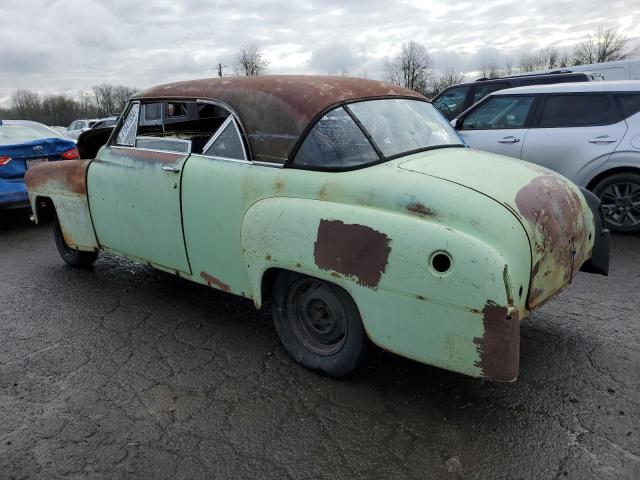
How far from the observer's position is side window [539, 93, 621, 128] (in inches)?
227

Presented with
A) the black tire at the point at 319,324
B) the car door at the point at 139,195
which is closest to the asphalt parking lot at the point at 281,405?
the black tire at the point at 319,324

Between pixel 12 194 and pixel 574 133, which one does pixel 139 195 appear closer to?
pixel 12 194

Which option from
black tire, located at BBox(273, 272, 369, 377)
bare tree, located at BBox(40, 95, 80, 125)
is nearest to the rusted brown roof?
black tire, located at BBox(273, 272, 369, 377)

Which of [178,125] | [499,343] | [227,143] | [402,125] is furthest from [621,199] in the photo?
[178,125]

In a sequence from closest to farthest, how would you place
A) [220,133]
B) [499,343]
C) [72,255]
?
1. [499,343]
2. [220,133]
3. [72,255]

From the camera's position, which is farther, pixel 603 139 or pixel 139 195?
pixel 603 139

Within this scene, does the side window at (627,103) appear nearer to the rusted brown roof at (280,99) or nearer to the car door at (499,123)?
the car door at (499,123)

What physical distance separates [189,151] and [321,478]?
2.32 meters

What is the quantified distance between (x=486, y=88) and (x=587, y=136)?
412 cm

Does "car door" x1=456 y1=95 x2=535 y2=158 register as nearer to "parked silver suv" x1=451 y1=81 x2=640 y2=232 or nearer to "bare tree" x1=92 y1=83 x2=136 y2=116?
"parked silver suv" x1=451 y1=81 x2=640 y2=232

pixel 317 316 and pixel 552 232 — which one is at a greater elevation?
pixel 552 232

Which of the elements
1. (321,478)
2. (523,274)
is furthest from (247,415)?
(523,274)

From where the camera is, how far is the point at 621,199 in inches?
222

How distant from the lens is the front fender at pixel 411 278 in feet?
7.22
